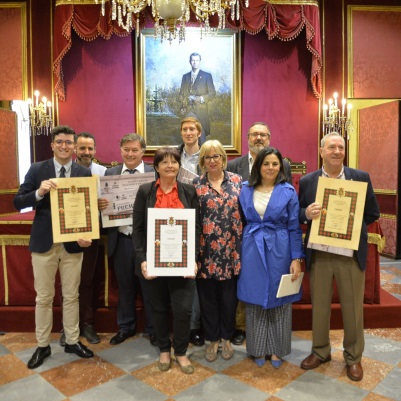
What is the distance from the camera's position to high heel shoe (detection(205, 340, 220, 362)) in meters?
2.78

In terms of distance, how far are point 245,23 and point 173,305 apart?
4.72 metres

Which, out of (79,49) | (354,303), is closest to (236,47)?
(79,49)

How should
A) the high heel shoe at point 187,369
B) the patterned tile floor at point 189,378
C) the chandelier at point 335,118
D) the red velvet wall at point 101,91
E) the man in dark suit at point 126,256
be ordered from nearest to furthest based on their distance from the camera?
1. the patterned tile floor at point 189,378
2. the high heel shoe at point 187,369
3. the man in dark suit at point 126,256
4. the chandelier at point 335,118
5. the red velvet wall at point 101,91

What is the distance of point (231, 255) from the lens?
105 inches

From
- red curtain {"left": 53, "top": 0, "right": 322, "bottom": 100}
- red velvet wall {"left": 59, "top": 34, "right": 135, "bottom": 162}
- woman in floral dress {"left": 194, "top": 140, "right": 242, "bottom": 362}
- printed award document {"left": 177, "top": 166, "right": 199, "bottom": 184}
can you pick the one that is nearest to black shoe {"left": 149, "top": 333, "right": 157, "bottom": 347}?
woman in floral dress {"left": 194, "top": 140, "right": 242, "bottom": 362}

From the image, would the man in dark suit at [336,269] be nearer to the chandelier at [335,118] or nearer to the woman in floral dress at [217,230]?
the woman in floral dress at [217,230]

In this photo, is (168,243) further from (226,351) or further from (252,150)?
(252,150)

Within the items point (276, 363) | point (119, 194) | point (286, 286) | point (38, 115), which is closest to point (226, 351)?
point (276, 363)

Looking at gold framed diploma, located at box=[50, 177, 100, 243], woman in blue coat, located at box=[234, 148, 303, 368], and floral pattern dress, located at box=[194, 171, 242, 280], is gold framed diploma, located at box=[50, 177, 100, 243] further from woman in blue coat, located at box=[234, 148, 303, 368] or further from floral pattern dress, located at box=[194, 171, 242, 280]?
woman in blue coat, located at box=[234, 148, 303, 368]

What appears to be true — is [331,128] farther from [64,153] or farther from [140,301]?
[64,153]

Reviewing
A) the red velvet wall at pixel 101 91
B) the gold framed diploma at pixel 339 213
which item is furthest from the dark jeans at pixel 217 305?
the red velvet wall at pixel 101 91

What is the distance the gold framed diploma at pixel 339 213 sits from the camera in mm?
2400

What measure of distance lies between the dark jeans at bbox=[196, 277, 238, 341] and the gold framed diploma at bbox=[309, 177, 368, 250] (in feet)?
2.27

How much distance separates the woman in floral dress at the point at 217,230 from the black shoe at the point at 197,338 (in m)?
0.42
